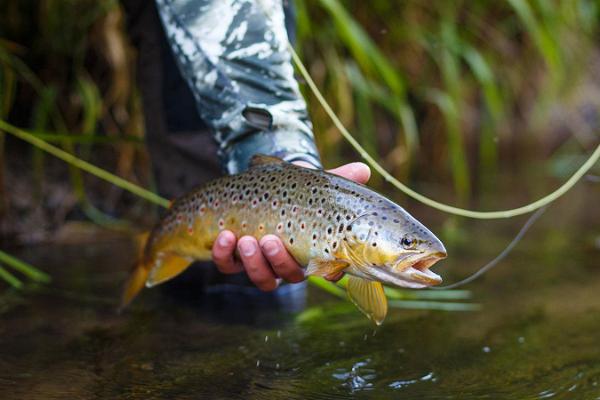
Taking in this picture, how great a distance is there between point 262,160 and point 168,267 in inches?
12.5

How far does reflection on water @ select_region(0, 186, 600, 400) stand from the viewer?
4.42ft

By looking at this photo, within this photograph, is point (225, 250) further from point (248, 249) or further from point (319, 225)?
point (319, 225)

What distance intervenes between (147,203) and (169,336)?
126cm

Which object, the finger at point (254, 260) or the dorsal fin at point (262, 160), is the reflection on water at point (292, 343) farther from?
the dorsal fin at point (262, 160)

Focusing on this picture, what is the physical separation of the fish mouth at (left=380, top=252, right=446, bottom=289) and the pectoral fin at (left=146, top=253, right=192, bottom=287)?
0.51 m

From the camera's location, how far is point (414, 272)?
113cm

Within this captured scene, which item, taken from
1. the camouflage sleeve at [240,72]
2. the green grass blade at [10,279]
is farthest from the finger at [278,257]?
the green grass blade at [10,279]

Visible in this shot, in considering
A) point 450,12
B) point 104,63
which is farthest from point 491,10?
point 104,63

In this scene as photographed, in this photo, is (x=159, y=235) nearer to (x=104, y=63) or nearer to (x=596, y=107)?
(x=104, y=63)

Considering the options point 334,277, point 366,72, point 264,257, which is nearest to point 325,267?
point 334,277

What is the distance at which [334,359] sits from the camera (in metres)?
1.49

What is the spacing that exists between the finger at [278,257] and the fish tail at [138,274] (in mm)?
379

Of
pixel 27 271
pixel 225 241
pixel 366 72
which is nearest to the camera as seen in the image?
pixel 225 241

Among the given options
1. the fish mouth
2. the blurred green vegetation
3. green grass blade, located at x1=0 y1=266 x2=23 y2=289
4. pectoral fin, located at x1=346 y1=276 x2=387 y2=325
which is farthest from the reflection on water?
the blurred green vegetation
